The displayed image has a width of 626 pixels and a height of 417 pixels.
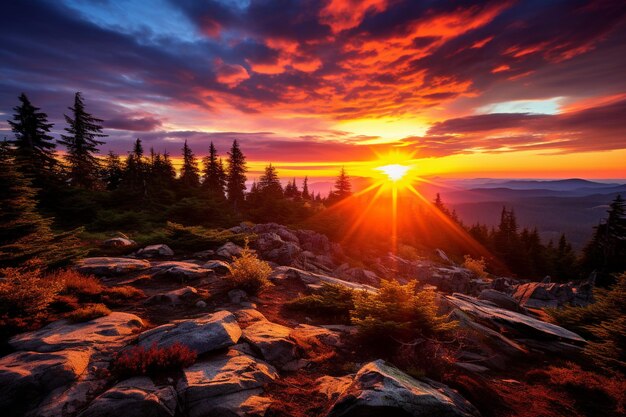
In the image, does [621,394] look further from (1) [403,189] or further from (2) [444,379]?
(1) [403,189]

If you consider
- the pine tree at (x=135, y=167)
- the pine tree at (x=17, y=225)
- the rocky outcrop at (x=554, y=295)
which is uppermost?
the pine tree at (x=135, y=167)

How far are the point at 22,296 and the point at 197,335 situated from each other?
15.6ft

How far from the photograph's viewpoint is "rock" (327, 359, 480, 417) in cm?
466

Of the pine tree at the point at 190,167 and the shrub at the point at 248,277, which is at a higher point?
the pine tree at the point at 190,167

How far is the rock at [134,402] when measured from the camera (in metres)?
4.46

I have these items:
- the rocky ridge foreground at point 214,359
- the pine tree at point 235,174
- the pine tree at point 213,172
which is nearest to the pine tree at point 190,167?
the pine tree at point 213,172

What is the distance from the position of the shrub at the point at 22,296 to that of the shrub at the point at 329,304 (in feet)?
24.5

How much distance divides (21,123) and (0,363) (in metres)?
43.0

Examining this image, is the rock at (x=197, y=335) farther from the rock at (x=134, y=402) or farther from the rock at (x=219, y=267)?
the rock at (x=219, y=267)

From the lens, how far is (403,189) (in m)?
70.8

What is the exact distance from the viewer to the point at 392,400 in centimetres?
475

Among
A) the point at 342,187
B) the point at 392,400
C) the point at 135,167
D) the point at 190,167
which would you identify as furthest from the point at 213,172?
the point at 392,400

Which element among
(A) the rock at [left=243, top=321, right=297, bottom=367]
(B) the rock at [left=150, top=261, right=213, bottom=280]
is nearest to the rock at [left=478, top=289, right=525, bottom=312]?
(A) the rock at [left=243, top=321, right=297, bottom=367]

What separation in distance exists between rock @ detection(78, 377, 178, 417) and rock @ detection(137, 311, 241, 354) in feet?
4.22
